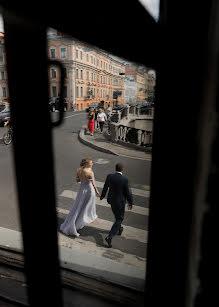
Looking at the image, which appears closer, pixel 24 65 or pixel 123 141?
pixel 24 65

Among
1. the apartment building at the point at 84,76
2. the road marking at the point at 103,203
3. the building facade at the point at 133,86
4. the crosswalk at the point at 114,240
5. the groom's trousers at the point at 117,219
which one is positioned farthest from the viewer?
the building facade at the point at 133,86

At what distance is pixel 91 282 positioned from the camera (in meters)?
1.94

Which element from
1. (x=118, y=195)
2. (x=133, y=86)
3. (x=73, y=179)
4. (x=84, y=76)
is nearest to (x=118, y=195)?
(x=118, y=195)

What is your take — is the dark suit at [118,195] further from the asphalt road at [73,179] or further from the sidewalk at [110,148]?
the sidewalk at [110,148]

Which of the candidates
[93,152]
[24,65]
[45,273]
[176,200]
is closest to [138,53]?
[24,65]

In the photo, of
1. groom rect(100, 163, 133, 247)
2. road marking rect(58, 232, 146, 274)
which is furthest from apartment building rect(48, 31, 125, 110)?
road marking rect(58, 232, 146, 274)

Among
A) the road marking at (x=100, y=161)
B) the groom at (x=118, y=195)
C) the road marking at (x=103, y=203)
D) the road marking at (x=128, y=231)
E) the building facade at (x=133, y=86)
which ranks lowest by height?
the road marking at (x=128, y=231)

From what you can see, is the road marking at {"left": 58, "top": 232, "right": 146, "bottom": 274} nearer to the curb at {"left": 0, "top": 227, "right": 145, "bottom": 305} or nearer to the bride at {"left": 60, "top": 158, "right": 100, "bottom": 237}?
the bride at {"left": 60, "top": 158, "right": 100, "bottom": 237}

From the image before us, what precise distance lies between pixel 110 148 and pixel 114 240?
7481 mm

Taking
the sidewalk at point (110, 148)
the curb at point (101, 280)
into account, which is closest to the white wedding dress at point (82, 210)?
the curb at point (101, 280)

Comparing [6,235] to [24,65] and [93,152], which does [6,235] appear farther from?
[93,152]

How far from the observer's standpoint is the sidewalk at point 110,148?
415 inches

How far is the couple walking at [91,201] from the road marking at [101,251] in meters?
0.16

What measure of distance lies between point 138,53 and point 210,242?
69cm
